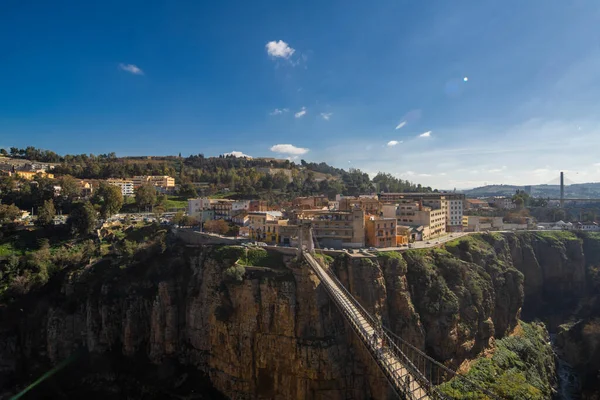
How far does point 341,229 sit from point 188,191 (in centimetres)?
4324

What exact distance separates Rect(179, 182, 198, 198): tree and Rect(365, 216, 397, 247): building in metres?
43.0

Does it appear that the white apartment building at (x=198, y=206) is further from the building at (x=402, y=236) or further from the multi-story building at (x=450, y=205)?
the building at (x=402, y=236)

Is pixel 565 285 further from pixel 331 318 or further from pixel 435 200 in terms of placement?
pixel 331 318

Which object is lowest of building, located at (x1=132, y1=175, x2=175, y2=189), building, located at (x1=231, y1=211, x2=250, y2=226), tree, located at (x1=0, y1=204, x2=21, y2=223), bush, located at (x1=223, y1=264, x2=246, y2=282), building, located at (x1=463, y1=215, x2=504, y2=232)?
bush, located at (x1=223, y1=264, x2=246, y2=282)

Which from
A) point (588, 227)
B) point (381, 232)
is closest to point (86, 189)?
point (381, 232)

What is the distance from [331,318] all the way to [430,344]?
8.97 m

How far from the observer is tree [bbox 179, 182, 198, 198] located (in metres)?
67.2

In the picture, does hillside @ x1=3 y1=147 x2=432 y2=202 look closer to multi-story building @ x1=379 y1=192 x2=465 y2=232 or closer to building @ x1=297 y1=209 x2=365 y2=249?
multi-story building @ x1=379 y1=192 x2=465 y2=232

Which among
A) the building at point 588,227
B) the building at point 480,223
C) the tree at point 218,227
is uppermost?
→ the tree at point 218,227

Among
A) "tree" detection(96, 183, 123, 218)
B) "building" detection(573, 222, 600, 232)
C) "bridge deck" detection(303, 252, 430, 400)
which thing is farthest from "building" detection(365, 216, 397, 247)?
"building" detection(573, 222, 600, 232)

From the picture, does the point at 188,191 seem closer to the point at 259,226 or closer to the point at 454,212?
the point at 259,226

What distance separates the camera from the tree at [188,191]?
6725cm

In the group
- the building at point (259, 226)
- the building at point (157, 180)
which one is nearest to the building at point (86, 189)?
the building at point (157, 180)

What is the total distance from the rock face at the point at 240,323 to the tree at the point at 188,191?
31.8 metres
